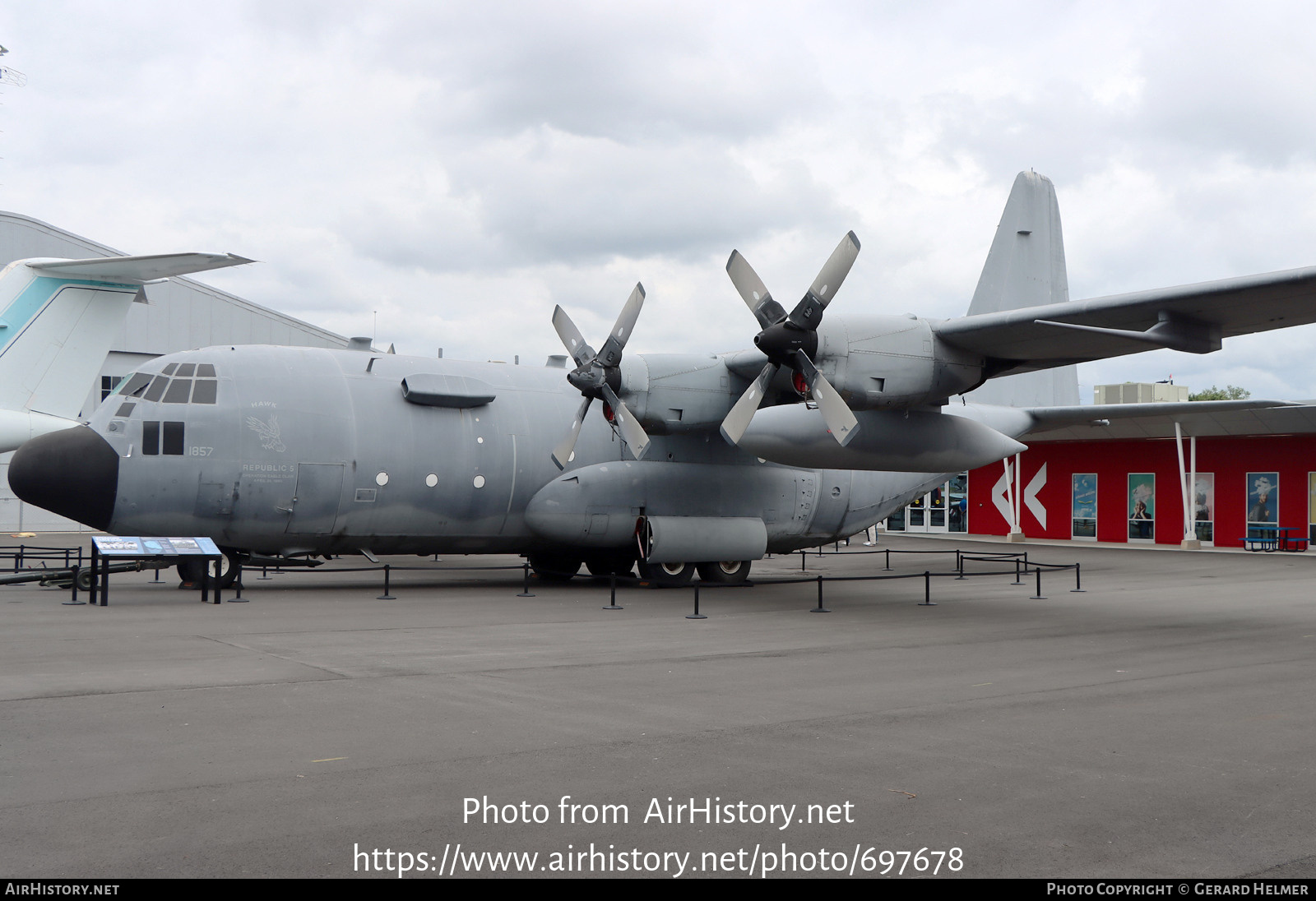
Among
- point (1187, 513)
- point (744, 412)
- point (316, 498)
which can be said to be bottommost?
point (1187, 513)

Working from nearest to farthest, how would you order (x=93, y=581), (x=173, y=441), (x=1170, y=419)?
(x=93, y=581)
(x=173, y=441)
(x=1170, y=419)

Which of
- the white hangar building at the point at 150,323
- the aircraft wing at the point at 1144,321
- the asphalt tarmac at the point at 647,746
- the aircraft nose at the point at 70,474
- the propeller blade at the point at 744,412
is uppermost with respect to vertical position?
the white hangar building at the point at 150,323

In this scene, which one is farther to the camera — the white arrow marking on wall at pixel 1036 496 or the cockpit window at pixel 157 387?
the white arrow marking on wall at pixel 1036 496

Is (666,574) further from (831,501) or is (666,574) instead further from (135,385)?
(135,385)

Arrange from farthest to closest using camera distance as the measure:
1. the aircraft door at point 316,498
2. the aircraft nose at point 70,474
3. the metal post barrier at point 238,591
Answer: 1. the aircraft door at point 316,498
2. the metal post barrier at point 238,591
3. the aircraft nose at point 70,474

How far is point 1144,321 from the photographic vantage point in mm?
15281

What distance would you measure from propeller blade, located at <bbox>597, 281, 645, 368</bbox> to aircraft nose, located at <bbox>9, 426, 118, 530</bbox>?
327 inches

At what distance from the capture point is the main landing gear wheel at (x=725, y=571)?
21.8 m

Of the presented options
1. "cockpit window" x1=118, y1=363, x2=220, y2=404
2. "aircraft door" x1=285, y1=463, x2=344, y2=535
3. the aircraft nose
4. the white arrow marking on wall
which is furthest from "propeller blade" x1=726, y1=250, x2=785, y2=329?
the white arrow marking on wall

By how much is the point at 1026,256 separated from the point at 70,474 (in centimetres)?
1796

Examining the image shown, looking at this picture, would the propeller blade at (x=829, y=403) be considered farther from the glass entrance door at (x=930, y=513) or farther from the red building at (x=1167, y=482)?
the glass entrance door at (x=930, y=513)

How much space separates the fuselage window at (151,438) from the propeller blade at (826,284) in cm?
1069

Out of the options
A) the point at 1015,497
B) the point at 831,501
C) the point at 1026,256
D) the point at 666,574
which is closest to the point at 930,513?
the point at 1015,497

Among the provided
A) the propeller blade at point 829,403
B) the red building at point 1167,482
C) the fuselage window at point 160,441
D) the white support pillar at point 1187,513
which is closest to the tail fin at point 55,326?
the fuselage window at point 160,441
